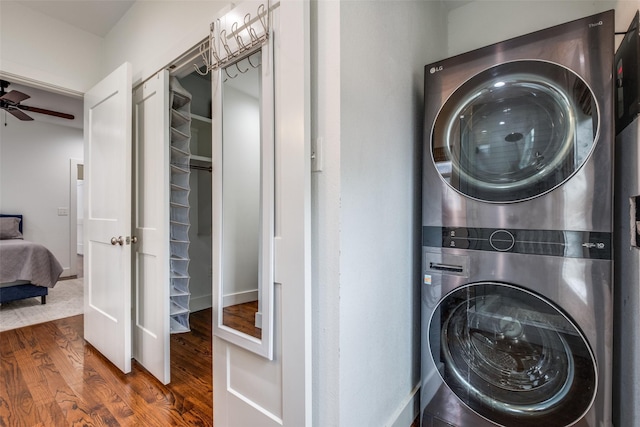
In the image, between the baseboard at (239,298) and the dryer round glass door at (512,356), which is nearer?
the dryer round glass door at (512,356)

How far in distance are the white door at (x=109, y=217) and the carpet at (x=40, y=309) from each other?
3.52ft

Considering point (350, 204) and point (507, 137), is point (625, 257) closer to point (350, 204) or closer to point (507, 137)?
point (507, 137)

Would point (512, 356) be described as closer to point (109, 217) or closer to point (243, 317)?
point (243, 317)

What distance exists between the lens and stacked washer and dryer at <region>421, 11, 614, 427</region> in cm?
107

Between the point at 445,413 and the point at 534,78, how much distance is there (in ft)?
4.91

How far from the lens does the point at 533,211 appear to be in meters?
1.18

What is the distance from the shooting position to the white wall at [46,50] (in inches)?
84.8

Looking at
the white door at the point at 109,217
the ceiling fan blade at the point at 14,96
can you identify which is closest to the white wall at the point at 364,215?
the white door at the point at 109,217

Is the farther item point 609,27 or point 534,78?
point 534,78

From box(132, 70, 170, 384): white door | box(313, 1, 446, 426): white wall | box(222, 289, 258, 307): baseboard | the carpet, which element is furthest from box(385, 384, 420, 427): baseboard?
the carpet

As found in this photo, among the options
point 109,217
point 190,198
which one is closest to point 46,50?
point 109,217

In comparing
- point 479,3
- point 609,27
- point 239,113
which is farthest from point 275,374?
point 479,3

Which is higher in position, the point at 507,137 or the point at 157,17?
the point at 157,17

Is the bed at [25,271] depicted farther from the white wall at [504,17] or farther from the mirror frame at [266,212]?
the white wall at [504,17]
